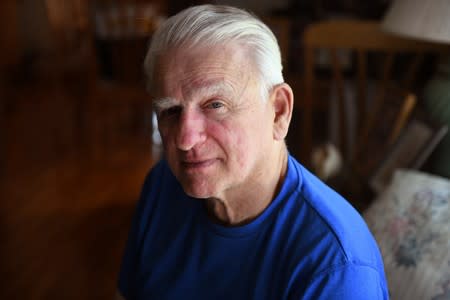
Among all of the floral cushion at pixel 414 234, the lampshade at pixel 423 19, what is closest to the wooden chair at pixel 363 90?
the lampshade at pixel 423 19

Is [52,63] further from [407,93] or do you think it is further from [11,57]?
[407,93]

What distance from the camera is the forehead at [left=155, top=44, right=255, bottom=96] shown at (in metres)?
0.81

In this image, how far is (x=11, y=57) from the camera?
5109mm

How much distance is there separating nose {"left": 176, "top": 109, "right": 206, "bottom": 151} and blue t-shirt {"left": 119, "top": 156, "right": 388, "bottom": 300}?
0.19m

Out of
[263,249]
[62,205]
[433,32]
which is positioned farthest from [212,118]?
[62,205]

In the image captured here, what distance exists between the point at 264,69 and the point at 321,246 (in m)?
0.31

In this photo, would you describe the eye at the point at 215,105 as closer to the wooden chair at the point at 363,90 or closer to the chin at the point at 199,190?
the chin at the point at 199,190

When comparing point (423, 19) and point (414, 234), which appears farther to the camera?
point (423, 19)

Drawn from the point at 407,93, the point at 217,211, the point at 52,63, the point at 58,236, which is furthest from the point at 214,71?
the point at 52,63

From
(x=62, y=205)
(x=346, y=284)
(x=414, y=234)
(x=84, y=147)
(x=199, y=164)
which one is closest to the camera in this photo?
(x=346, y=284)

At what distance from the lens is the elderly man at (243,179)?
2.65 ft

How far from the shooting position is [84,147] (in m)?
3.58

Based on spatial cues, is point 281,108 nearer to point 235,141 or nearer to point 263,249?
point 235,141

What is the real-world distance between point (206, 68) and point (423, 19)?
85 cm
